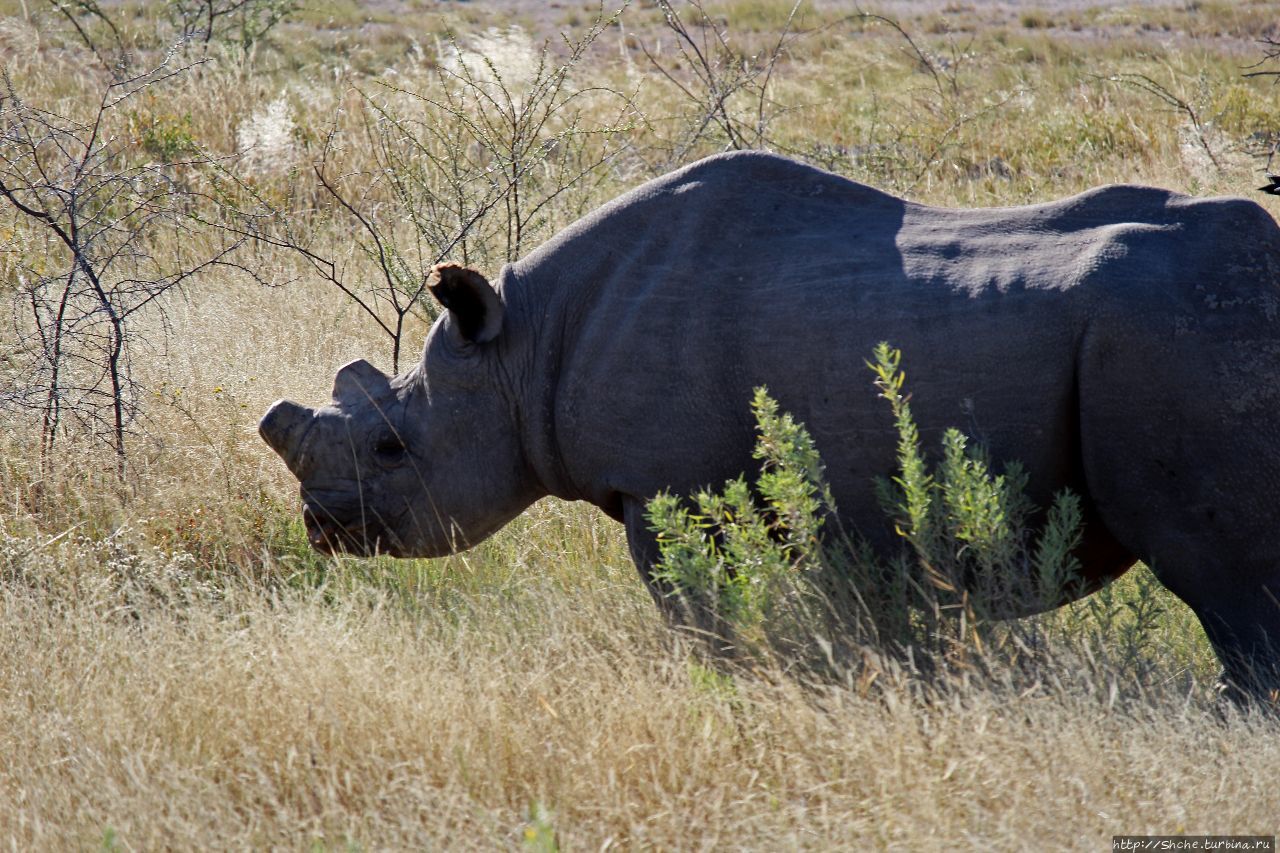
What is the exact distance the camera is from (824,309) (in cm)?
439

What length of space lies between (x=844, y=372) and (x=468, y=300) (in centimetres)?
130

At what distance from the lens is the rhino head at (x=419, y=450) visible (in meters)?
4.99

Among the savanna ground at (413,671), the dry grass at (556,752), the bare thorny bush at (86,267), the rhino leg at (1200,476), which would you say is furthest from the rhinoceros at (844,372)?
the bare thorny bush at (86,267)

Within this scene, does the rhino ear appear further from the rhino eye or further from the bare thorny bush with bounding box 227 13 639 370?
the bare thorny bush with bounding box 227 13 639 370

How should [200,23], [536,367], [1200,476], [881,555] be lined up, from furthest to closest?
[200,23] < [536,367] < [881,555] < [1200,476]

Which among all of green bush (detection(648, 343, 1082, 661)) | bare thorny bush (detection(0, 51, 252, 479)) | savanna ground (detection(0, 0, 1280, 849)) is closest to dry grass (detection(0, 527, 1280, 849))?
savanna ground (detection(0, 0, 1280, 849))

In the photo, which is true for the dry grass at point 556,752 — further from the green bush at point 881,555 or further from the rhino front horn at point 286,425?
the rhino front horn at point 286,425

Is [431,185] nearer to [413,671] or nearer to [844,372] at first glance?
[413,671]

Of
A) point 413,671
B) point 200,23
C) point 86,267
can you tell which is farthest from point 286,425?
point 200,23

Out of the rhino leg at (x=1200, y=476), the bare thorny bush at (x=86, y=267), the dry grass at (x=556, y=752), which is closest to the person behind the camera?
the dry grass at (x=556, y=752)

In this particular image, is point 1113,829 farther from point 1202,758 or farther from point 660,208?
point 660,208

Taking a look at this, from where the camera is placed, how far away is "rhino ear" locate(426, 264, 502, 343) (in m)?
4.78

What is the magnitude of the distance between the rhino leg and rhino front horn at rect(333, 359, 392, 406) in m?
2.37

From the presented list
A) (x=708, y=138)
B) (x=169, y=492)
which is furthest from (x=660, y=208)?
(x=708, y=138)
